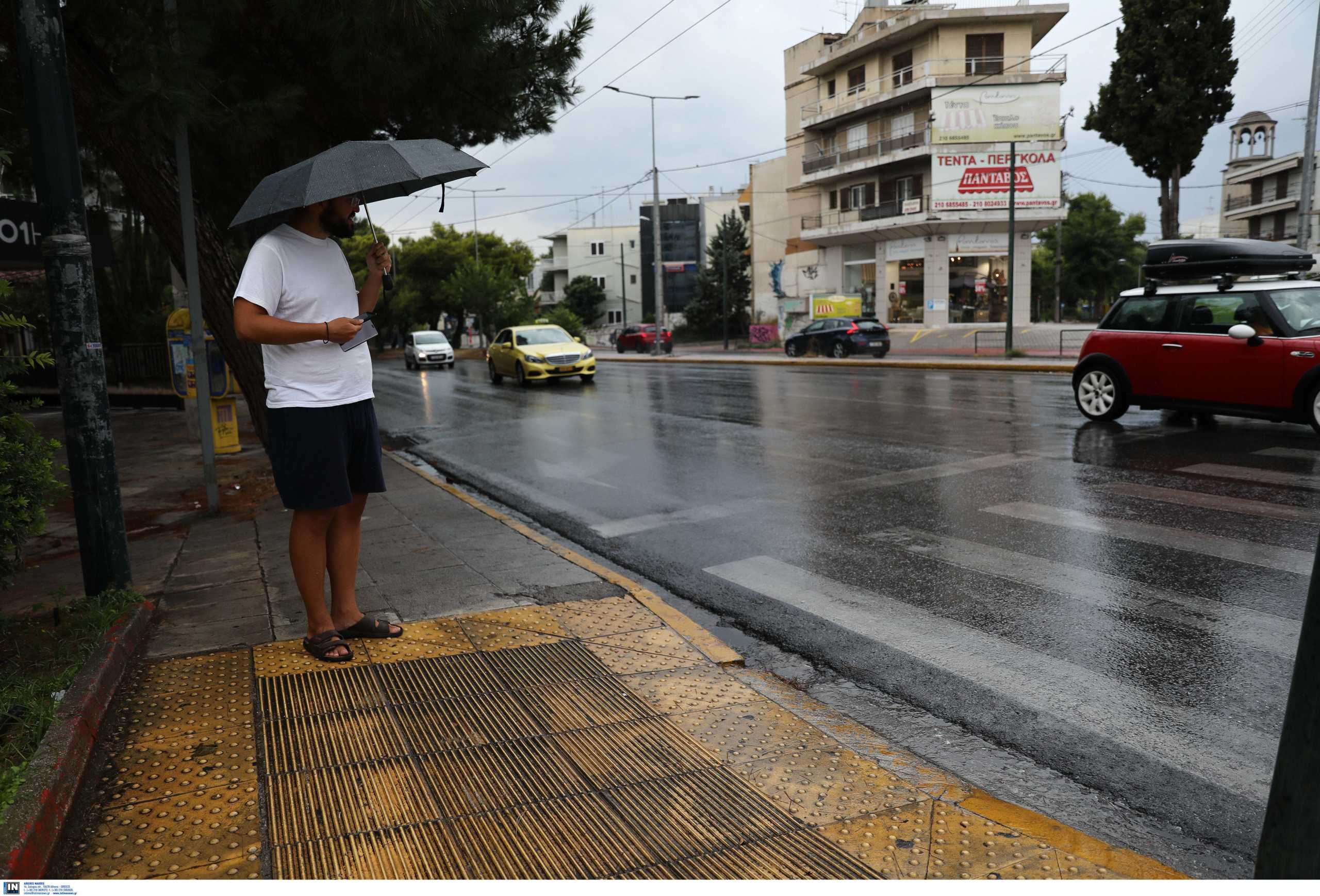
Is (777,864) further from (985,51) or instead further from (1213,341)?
(985,51)

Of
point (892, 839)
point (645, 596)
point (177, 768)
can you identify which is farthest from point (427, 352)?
point (892, 839)

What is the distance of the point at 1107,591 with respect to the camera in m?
5.01

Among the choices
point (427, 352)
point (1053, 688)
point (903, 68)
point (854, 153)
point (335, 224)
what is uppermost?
point (903, 68)


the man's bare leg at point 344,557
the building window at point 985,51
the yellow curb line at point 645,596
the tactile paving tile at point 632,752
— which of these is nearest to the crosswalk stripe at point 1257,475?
the yellow curb line at point 645,596

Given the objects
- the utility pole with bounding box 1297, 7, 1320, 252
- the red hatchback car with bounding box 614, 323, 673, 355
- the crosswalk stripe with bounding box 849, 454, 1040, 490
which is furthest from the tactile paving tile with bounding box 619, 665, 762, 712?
the red hatchback car with bounding box 614, 323, 673, 355

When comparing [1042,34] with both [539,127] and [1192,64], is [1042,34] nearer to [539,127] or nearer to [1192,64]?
[1192,64]

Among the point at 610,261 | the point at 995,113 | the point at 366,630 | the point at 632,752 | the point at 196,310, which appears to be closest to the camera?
the point at 632,752

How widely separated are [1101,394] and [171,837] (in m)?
10.8

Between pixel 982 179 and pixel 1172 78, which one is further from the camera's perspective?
pixel 982 179

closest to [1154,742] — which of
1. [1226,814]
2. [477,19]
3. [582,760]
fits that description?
[1226,814]

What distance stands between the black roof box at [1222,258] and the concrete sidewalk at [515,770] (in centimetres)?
829

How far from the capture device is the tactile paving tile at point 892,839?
252cm

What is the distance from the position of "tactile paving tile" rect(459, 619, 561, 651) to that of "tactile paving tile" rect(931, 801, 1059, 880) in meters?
2.11

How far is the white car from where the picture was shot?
119ft
